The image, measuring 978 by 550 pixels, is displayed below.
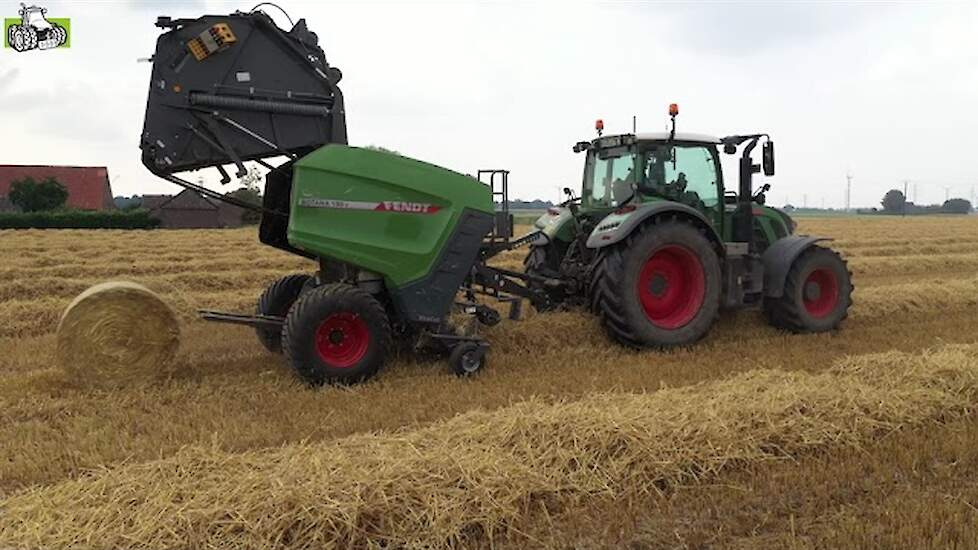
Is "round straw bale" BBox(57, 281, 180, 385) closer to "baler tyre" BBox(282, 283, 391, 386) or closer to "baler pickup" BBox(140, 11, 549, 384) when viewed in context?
"baler pickup" BBox(140, 11, 549, 384)

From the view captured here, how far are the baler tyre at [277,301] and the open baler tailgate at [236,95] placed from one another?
1222mm

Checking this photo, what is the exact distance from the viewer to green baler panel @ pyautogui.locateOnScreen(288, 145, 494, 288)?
563 centimetres

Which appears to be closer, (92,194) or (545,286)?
(545,286)

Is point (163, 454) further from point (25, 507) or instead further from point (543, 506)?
point (543, 506)

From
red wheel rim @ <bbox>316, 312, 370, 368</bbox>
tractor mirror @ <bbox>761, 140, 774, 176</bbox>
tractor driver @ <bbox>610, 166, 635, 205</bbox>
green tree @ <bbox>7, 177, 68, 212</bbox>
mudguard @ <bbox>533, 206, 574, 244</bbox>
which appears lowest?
red wheel rim @ <bbox>316, 312, 370, 368</bbox>

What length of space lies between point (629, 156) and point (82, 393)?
505 cm

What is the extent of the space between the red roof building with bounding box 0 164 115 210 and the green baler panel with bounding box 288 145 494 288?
47222mm

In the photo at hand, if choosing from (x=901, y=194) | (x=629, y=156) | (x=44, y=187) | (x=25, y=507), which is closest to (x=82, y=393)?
(x=25, y=507)

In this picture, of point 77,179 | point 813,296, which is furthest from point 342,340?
point 77,179

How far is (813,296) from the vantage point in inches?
309

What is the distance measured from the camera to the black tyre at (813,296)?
7.64 m

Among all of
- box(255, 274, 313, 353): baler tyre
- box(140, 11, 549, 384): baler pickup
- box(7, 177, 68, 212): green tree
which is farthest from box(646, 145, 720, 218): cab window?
box(7, 177, 68, 212): green tree

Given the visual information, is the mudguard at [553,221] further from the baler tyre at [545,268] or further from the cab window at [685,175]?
the cab window at [685,175]

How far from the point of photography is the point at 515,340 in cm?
679
